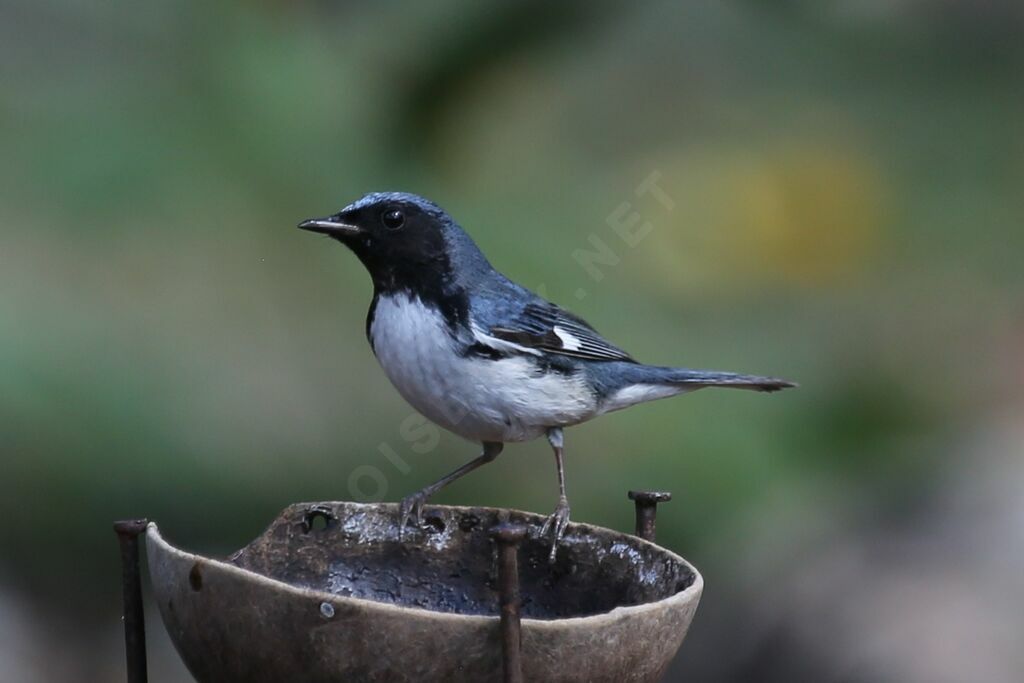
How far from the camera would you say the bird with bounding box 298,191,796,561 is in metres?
3.30

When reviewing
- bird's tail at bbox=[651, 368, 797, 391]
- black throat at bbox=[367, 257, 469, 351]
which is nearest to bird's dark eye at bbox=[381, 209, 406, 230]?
black throat at bbox=[367, 257, 469, 351]

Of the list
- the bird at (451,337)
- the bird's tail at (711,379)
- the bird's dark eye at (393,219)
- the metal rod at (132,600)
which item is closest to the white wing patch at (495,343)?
the bird at (451,337)

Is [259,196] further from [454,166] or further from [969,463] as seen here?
[969,463]

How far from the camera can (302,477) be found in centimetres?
550

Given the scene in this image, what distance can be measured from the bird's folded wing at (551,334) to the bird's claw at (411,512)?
0.45 m

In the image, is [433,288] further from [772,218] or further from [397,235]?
[772,218]

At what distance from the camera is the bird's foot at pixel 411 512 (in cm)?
320

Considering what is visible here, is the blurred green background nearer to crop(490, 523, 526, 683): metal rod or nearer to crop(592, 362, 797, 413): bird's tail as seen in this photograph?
crop(592, 362, 797, 413): bird's tail

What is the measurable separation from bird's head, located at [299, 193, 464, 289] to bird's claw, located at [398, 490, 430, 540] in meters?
0.53

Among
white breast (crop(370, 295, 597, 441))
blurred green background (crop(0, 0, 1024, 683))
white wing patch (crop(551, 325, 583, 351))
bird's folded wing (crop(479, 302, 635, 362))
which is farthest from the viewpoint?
blurred green background (crop(0, 0, 1024, 683))

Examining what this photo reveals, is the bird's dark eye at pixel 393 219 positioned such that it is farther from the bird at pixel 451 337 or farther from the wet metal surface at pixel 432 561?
the wet metal surface at pixel 432 561

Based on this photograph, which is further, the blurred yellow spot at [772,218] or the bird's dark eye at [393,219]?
the blurred yellow spot at [772,218]

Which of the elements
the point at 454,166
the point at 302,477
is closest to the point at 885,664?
the point at 302,477

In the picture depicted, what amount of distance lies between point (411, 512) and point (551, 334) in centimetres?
65
